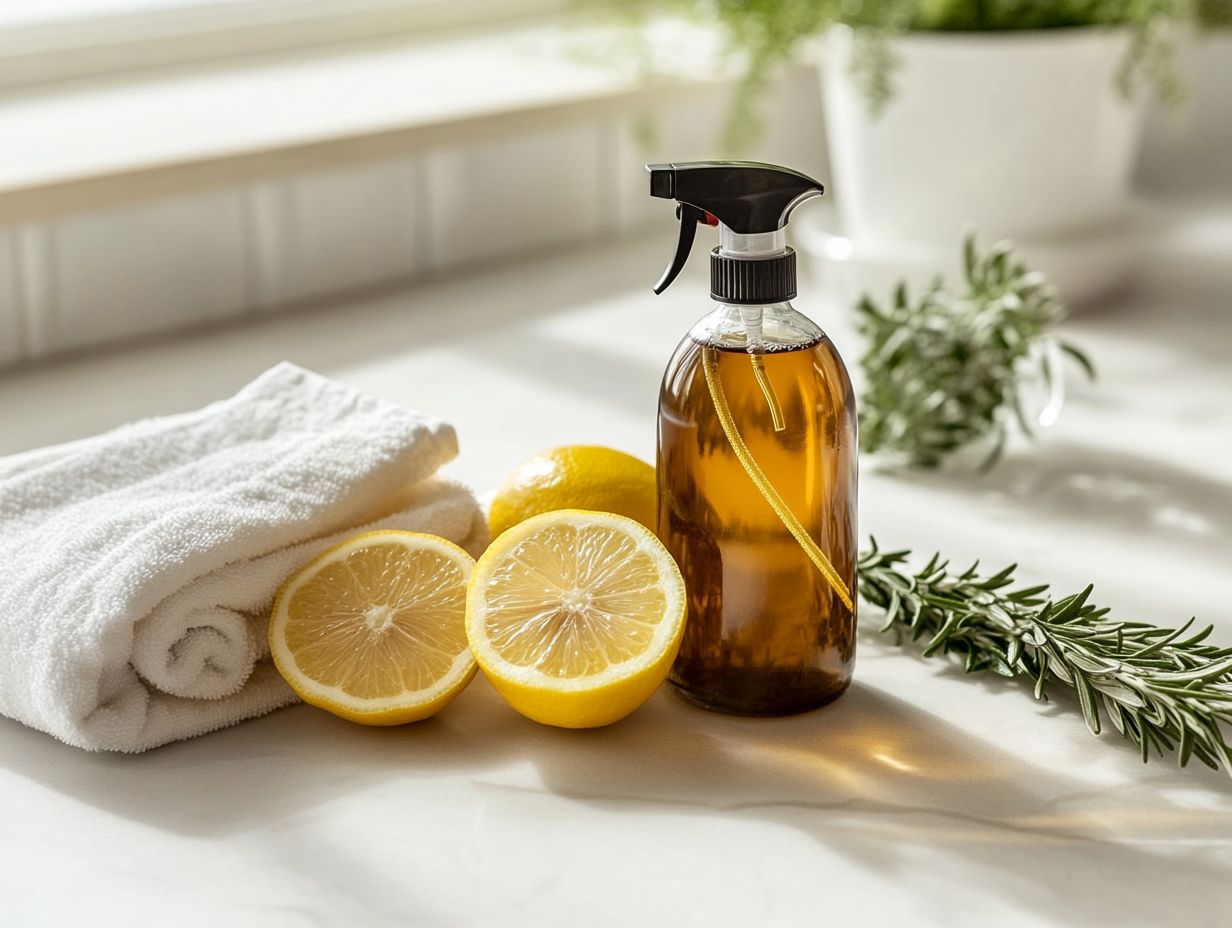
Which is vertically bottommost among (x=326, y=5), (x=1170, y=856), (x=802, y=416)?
(x=1170, y=856)

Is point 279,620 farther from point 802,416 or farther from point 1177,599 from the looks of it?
point 1177,599

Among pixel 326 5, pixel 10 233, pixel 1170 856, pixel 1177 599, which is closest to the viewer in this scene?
pixel 1170 856

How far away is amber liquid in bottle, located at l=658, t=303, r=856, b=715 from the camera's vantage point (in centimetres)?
62

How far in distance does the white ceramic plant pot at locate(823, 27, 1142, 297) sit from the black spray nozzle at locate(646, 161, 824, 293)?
625 millimetres

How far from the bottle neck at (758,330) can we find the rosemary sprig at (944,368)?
0.33 m

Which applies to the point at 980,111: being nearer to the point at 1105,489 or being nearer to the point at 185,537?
the point at 1105,489

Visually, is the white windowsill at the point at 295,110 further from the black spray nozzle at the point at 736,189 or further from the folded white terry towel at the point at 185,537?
the black spray nozzle at the point at 736,189

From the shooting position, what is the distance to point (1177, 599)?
2.53 feet

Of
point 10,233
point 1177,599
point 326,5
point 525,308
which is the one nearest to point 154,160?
point 10,233

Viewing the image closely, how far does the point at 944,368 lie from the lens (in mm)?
950

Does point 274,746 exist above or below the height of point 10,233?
below

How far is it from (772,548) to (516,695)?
0.41 ft

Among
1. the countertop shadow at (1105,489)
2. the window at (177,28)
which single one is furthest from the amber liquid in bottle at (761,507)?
the window at (177,28)

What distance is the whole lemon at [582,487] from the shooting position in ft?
2.32
